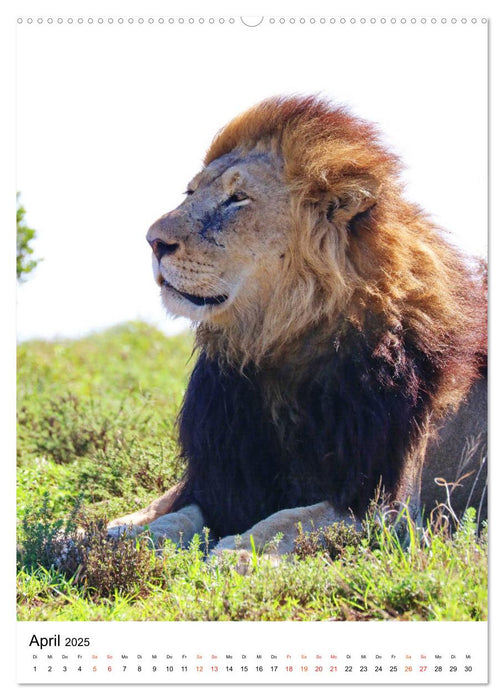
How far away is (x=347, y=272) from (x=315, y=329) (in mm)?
255

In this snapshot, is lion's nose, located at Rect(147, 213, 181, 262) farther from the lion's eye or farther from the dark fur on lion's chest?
the dark fur on lion's chest

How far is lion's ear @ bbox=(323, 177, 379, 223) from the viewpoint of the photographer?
379 cm

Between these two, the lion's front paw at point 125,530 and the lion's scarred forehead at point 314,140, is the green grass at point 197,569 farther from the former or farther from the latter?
the lion's scarred forehead at point 314,140

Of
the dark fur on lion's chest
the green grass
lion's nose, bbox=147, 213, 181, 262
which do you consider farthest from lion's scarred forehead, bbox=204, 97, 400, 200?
the green grass

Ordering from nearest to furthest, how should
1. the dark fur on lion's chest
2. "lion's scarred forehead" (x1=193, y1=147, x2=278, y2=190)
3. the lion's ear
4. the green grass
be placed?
1. the green grass
2. the dark fur on lion's chest
3. the lion's ear
4. "lion's scarred forehead" (x1=193, y1=147, x2=278, y2=190)

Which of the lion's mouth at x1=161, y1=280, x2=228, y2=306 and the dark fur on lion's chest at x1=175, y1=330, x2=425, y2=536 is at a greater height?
the lion's mouth at x1=161, y1=280, x2=228, y2=306

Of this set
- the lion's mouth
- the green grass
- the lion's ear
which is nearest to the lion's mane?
the lion's ear

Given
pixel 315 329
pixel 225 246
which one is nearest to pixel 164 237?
pixel 225 246

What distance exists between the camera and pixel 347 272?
3783mm

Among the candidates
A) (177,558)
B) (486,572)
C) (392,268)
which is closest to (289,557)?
(177,558)

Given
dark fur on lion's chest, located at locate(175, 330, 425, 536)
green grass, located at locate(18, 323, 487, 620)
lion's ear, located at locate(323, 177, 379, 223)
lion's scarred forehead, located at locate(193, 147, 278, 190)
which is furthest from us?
lion's scarred forehead, located at locate(193, 147, 278, 190)

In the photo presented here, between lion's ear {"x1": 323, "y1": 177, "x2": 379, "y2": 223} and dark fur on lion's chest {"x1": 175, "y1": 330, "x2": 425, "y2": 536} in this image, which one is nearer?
dark fur on lion's chest {"x1": 175, "y1": 330, "x2": 425, "y2": 536}

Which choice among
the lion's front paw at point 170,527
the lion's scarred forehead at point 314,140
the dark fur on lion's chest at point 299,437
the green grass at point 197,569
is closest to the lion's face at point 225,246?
the lion's scarred forehead at point 314,140

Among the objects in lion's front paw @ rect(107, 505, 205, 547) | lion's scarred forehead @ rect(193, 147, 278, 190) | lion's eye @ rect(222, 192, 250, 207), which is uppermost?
lion's scarred forehead @ rect(193, 147, 278, 190)
